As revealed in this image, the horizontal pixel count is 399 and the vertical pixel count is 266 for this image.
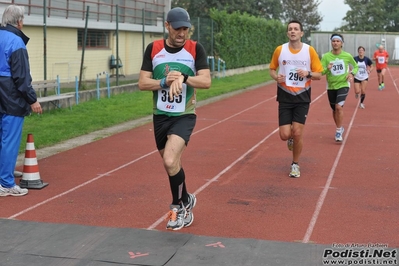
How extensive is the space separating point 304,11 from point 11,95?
293ft

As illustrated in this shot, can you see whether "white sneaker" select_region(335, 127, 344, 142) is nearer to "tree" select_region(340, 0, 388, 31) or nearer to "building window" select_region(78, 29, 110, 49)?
"building window" select_region(78, 29, 110, 49)

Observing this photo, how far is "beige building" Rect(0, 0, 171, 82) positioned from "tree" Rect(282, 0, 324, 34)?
59.9 meters

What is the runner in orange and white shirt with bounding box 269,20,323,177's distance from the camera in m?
9.96

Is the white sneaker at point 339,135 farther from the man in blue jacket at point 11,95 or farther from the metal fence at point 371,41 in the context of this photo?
the metal fence at point 371,41

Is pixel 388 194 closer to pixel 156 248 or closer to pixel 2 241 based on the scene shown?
pixel 156 248

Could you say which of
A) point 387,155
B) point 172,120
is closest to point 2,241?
point 172,120

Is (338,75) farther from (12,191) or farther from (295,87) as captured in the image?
(12,191)

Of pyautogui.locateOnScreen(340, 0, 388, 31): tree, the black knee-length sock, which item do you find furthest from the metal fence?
the black knee-length sock

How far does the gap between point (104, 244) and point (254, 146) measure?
6.82m

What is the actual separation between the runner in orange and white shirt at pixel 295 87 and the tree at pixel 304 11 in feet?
280

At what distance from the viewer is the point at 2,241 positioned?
662cm

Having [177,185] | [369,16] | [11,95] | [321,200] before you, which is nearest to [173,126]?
[177,185]

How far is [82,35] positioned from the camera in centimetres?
2870

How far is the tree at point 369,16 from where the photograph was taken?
9919 centimetres
